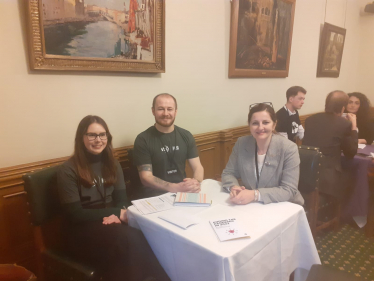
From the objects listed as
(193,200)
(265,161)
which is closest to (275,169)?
(265,161)

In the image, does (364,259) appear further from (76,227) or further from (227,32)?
(227,32)

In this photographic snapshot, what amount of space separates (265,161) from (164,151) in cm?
89

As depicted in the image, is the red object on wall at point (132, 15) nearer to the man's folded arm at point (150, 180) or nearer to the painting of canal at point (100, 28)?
the painting of canal at point (100, 28)

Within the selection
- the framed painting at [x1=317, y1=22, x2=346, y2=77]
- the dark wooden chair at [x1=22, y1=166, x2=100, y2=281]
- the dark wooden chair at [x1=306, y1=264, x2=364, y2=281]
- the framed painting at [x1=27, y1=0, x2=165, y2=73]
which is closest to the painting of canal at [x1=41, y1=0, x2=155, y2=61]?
the framed painting at [x1=27, y1=0, x2=165, y2=73]

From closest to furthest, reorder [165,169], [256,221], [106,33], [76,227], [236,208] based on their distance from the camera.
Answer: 1. [256,221]
2. [236,208]
3. [76,227]
4. [106,33]
5. [165,169]

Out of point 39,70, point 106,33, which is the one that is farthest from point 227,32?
point 39,70

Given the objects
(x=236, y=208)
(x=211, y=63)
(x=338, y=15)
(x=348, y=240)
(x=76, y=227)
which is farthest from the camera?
(x=338, y=15)

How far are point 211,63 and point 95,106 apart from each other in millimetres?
1522

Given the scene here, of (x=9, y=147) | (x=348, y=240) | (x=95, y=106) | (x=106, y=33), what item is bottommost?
(x=348, y=240)

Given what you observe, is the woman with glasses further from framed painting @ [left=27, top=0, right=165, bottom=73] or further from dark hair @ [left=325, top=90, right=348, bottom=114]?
dark hair @ [left=325, top=90, right=348, bottom=114]

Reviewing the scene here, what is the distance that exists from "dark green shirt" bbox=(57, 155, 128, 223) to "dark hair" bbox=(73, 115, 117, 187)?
0.11 feet

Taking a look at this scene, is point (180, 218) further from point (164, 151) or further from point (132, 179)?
point (132, 179)

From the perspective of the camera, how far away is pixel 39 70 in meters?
2.01

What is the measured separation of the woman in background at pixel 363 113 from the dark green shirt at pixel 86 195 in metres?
3.67
